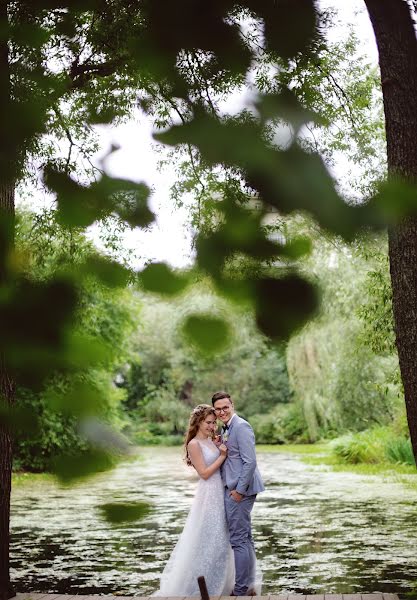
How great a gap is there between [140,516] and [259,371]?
2763 cm

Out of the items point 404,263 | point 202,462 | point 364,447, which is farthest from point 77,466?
point 364,447

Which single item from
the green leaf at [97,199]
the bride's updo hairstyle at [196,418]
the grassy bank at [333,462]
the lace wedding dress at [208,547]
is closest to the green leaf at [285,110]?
the green leaf at [97,199]

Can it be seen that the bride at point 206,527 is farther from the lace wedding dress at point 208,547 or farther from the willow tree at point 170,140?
the willow tree at point 170,140

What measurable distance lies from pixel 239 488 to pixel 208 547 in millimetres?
542

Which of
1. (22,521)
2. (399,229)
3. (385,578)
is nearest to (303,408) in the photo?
(22,521)

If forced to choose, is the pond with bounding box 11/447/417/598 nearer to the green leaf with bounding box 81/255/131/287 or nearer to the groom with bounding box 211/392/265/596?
the groom with bounding box 211/392/265/596

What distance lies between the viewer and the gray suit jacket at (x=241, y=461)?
16.1ft

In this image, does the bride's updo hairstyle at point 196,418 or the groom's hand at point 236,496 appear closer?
the groom's hand at point 236,496

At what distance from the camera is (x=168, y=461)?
22.2m

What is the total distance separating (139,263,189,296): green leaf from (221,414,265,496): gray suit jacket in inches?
166

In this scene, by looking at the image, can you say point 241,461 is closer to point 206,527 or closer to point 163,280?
point 206,527

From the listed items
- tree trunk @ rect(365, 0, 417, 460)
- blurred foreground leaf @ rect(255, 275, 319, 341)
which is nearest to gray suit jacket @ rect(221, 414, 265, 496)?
tree trunk @ rect(365, 0, 417, 460)

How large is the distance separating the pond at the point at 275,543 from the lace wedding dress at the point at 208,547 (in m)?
0.37

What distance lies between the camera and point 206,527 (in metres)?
5.22
